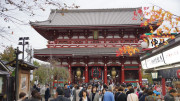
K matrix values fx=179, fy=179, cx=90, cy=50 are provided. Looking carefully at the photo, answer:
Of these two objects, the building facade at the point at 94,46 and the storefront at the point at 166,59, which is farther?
the building facade at the point at 94,46

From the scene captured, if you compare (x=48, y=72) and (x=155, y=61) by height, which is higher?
(x=155, y=61)

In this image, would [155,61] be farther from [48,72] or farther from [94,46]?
[94,46]

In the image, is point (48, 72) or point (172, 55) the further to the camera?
point (48, 72)

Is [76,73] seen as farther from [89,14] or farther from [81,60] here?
[89,14]

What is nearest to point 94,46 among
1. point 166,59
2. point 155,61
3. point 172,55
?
point 155,61

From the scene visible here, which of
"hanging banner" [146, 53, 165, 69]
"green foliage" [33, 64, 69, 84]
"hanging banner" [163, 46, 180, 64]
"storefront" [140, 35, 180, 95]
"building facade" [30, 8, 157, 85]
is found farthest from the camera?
"building facade" [30, 8, 157, 85]

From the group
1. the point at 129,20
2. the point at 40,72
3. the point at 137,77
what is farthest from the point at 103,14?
the point at 40,72

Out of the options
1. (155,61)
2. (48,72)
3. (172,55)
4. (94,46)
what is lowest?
(48,72)

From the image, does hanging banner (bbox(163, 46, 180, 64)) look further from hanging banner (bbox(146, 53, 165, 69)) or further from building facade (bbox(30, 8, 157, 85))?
building facade (bbox(30, 8, 157, 85))

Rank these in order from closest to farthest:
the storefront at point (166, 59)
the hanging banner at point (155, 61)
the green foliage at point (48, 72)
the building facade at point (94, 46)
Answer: the storefront at point (166, 59)
the hanging banner at point (155, 61)
the green foliage at point (48, 72)
the building facade at point (94, 46)

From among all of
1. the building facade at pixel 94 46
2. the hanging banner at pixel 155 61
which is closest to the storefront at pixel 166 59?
the hanging banner at pixel 155 61

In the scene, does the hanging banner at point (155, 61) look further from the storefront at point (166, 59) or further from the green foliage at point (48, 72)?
the green foliage at point (48, 72)

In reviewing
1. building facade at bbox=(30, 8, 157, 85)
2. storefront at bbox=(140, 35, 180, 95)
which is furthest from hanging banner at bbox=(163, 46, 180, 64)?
building facade at bbox=(30, 8, 157, 85)

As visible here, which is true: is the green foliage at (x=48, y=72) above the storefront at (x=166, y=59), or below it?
below
